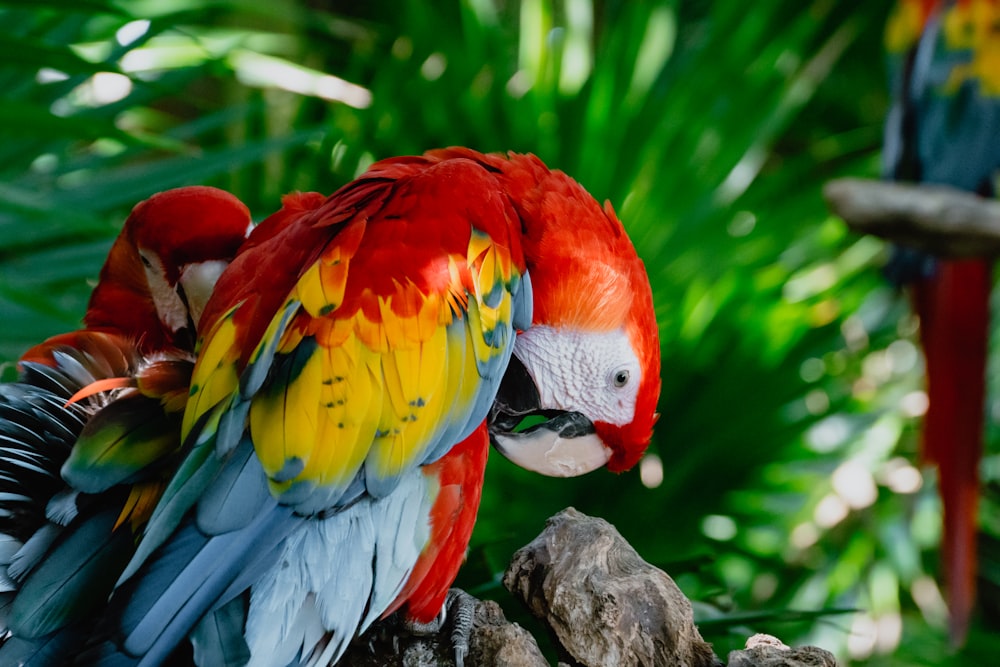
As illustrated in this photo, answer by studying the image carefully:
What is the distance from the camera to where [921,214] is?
1.64 metres

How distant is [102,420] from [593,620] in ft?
1.20

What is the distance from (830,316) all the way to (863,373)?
0.38 metres

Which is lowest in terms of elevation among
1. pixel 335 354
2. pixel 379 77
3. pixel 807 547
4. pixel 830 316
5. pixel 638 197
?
pixel 807 547

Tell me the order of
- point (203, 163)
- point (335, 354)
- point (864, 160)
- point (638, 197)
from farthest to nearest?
point (864, 160)
point (638, 197)
point (203, 163)
point (335, 354)

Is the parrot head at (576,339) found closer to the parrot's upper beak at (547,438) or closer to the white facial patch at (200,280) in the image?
the parrot's upper beak at (547,438)

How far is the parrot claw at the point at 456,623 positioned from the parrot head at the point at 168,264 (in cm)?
33

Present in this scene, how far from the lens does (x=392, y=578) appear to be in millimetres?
619

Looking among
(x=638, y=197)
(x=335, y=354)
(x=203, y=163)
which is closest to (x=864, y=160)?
(x=638, y=197)

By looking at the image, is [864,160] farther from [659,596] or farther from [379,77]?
[659,596]

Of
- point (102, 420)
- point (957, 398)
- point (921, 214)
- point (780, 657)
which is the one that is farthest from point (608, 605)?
point (921, 214)

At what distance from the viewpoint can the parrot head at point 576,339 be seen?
667 mm

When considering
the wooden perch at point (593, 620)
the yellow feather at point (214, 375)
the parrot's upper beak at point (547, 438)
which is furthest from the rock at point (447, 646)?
the yellow feather at point (214, 375)

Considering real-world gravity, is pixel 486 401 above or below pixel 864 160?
above

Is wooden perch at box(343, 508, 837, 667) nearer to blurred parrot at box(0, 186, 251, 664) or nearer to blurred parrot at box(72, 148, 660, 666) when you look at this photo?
blurred parrot at box(72, 148, 660, 666)
